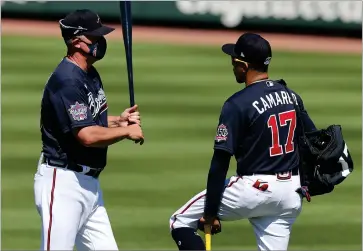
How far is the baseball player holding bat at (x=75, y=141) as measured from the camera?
590 cm

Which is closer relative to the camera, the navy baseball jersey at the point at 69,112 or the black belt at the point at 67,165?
the navy baseball jersey at the point at 69,112

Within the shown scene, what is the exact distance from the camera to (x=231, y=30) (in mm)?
19078

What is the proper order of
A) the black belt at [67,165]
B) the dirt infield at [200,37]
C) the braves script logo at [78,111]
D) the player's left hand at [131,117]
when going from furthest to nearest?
the dirt infield at [200,37]
the player's left hand at [131,117]
the black belt at [67,165]
the braves script logo at [78,111]

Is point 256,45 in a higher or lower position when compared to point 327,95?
higher

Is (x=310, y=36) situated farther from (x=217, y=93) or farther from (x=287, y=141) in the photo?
(x=287, y=141)

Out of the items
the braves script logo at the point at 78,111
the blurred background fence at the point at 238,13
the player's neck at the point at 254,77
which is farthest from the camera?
the blurred background fence at the point at 238,13

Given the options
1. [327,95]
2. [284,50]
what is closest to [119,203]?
[327,95]

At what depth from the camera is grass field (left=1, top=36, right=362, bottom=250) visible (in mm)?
8836

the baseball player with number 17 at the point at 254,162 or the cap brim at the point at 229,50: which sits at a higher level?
the cap brim at the point at 229,50

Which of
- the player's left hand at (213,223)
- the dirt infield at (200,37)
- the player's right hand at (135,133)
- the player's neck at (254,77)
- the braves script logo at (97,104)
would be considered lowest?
the dirt infield at (200,37)

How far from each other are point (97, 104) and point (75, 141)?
0.31 m

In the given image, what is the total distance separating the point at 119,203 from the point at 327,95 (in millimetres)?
6120

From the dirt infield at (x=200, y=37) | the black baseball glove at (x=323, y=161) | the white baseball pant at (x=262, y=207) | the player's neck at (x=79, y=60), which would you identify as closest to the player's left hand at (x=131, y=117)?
the player's neck at (x=79, y=60)

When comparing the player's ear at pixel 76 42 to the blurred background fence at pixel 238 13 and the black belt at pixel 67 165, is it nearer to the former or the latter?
the black belt at pixel 67 165
